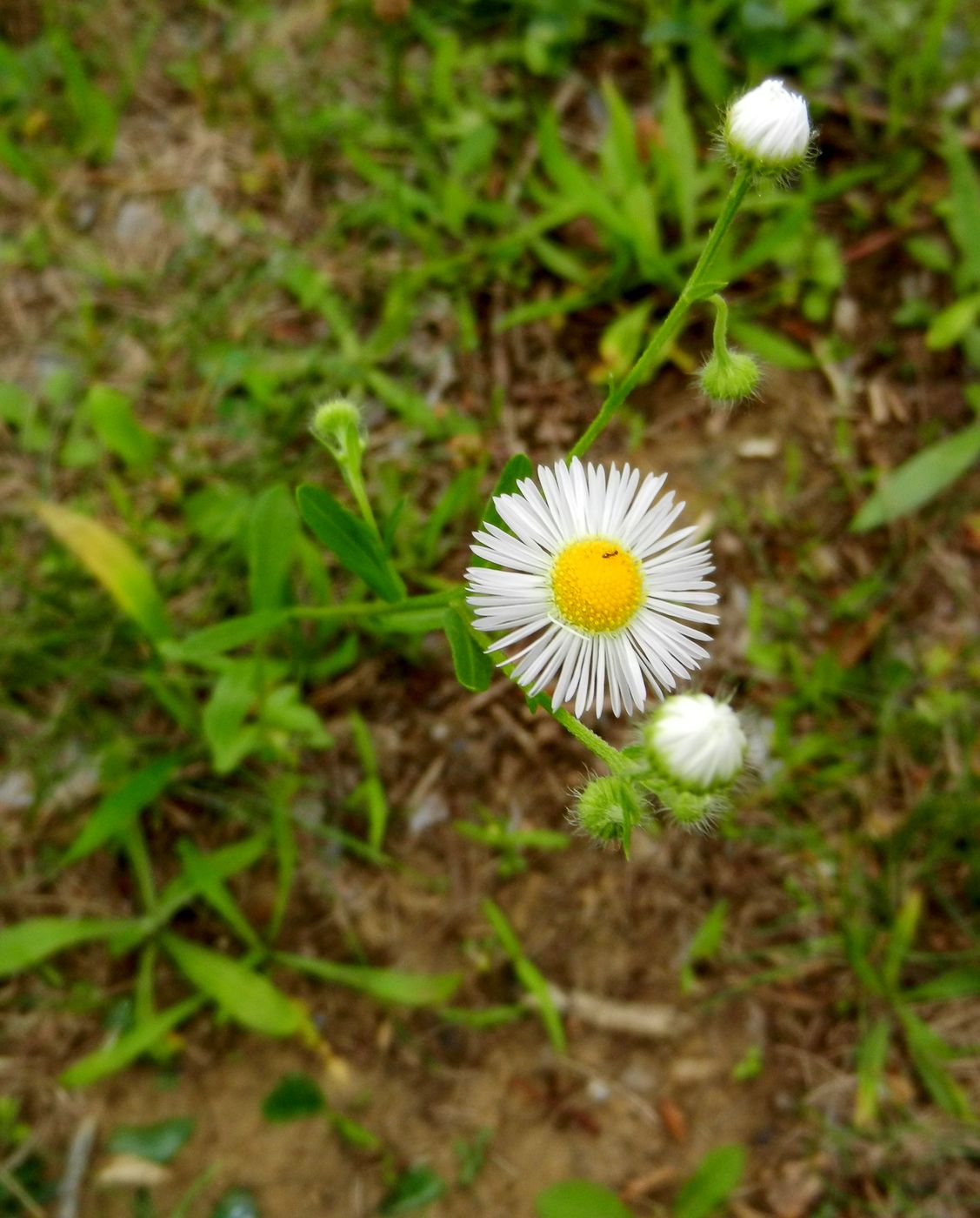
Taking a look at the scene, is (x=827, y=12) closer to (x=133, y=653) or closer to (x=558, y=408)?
(x=558, y=408)

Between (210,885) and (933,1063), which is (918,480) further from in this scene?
(210,885)

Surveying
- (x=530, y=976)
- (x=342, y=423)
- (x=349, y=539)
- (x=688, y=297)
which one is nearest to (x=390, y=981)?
(x=530, y=976)

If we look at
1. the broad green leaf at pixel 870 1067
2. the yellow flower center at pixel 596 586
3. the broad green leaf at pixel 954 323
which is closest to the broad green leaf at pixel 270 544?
the yellow flower center at pixel 596 586

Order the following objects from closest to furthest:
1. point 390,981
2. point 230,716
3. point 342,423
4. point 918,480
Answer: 1. point 342,423
2. point 230,716
3. point 390,981
4. point 918,480

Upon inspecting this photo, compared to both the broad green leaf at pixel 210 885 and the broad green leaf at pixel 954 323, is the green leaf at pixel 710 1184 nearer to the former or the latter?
the broad green leaf at pixel 210 885

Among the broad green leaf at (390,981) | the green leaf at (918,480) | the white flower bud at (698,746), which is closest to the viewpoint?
the white flower bud at (698,746)

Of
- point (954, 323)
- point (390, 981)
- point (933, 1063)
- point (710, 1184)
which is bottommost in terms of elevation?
point (710, 1184)
